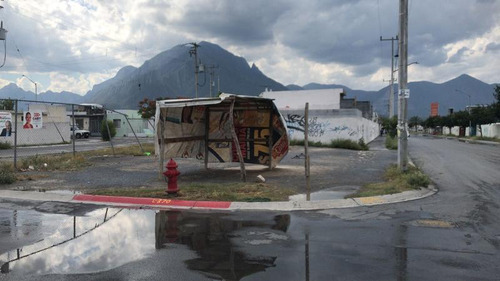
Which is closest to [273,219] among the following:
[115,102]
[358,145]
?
[358,145]

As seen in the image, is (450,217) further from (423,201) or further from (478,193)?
(478,193)

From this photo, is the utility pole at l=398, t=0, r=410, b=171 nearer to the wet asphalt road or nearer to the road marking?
the road marking

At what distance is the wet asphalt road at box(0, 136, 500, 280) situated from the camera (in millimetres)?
Answer: 5066

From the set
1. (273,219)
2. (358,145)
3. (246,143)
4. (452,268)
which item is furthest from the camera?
(358,145)

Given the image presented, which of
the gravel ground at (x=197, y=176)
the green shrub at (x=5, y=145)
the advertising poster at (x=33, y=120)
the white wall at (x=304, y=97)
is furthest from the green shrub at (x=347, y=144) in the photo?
the white wall at (x=304, y=97)

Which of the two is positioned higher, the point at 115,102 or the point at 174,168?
the point at 115,102

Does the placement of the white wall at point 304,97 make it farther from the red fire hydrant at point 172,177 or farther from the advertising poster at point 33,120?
the red fire hydrant at point 172,177

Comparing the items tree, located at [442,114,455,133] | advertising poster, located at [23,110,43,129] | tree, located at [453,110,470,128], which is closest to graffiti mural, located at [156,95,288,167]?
advertising poster, located at [23,110,43,129]

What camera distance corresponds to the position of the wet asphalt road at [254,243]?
16.6 ft

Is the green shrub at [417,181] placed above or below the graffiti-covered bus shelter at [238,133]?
below

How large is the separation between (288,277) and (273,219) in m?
3.01

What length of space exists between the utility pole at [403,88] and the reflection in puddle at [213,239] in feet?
23.3

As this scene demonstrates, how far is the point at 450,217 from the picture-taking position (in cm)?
815

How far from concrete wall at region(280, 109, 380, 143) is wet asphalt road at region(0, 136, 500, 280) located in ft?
83.3
